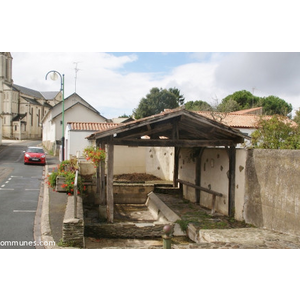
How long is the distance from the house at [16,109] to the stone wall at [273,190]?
169 ft

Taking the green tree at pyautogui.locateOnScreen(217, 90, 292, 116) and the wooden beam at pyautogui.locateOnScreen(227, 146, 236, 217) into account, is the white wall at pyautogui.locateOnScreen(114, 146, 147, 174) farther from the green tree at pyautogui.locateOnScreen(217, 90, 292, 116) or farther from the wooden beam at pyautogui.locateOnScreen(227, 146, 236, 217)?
the green tree at pyautogui.locateOnScreen(217, 90, 292, 116)

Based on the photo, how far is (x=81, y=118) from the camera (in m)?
A: 31.4

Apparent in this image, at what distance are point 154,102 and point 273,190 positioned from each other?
38145 millimetres

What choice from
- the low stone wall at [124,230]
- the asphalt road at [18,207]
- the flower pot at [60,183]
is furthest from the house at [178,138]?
the asphalt road at [18,207]

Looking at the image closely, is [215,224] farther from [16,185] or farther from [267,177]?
[16,185]

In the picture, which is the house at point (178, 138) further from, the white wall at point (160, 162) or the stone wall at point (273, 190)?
the white wall at point (160, 162)

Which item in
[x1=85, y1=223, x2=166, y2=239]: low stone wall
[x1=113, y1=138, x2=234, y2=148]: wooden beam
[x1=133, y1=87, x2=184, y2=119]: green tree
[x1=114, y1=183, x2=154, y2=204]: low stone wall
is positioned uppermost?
[x1=133, y1=87, x2=184, y2=119]: green tree

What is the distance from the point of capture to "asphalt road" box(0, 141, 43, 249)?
273 inches

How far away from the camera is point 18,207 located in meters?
10.1

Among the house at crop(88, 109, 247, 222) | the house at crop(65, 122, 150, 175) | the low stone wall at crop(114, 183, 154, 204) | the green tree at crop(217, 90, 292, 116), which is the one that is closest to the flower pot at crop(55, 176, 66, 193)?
the house at crop(88, 109, 247, 222)

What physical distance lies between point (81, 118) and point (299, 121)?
20.6m

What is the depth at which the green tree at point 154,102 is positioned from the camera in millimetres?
44906

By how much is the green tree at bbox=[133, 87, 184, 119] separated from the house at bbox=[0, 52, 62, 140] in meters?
23.1

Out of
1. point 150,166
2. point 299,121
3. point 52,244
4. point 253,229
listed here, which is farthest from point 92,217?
point 299,121
